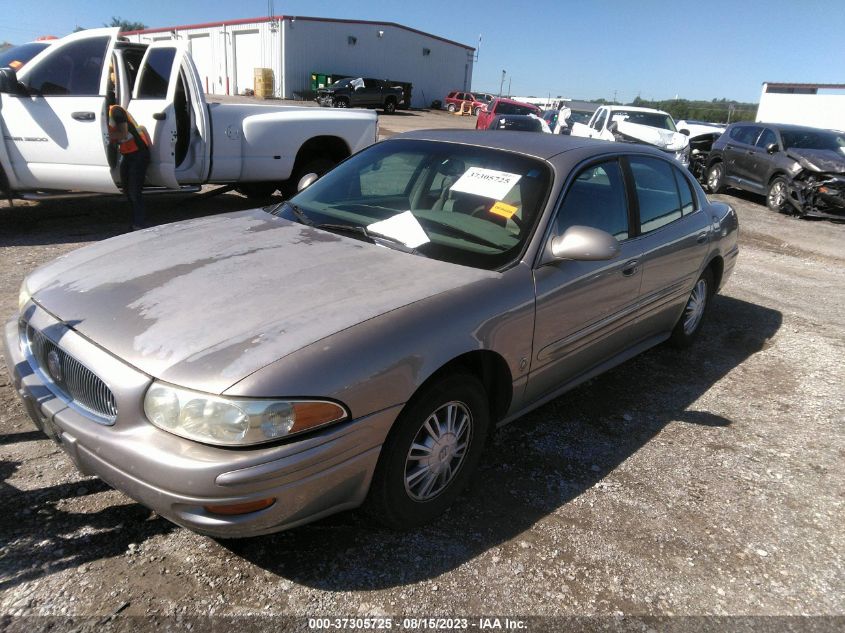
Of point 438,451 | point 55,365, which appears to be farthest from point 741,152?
point 55,365

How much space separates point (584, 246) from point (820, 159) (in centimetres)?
1126

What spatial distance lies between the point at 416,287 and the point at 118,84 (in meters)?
6.18

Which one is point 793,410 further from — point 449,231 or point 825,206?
point 825,206

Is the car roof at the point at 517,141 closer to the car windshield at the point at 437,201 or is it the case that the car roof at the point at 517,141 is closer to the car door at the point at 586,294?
the car windshield at the point at 437,201

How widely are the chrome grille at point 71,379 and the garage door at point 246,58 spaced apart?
44877 mm

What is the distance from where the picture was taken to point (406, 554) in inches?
98.3

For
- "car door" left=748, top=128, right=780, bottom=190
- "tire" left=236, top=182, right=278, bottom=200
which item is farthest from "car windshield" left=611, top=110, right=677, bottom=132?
"tire" left=236, top=182, right=278, bottom=200

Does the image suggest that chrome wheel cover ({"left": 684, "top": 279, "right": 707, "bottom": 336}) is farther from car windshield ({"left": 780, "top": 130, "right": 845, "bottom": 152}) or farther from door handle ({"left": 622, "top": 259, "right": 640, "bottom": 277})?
car windshield ({"left": 780, "top": 130, "right": 845, "bottom": 152})

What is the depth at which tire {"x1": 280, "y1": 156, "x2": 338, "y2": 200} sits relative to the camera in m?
8.27

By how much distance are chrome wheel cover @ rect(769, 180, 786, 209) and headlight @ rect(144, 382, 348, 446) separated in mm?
12880

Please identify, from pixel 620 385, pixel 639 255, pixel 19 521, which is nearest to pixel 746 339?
pixel 620 385

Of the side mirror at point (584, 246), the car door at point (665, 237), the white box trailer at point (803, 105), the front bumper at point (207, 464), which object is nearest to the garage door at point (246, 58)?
the white box trailer at point (803, 105)

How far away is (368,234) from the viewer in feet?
10.3

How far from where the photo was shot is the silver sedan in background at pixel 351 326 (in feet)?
6.59
